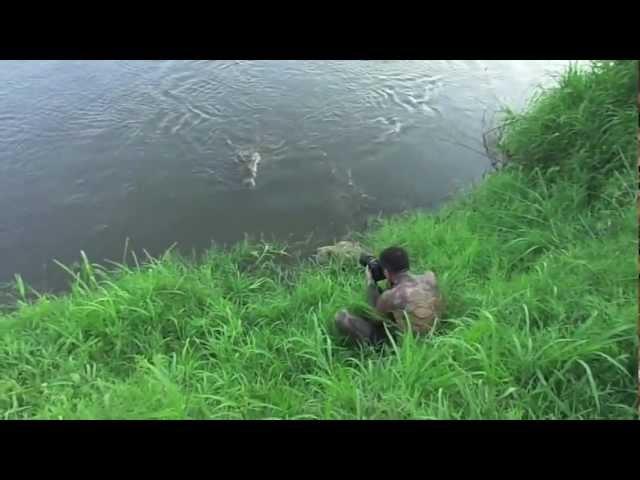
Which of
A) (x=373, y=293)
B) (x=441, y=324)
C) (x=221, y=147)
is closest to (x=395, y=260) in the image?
(x=373, y=293)

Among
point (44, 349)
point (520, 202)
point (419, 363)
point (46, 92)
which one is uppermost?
point (46, 92)

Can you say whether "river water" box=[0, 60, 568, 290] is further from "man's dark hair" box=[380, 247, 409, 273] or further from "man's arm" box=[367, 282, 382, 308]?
"man's dark hair" box=[380, 247, 409, 273]

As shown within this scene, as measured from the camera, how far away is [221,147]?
694 centimetres

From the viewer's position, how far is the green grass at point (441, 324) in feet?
8.31

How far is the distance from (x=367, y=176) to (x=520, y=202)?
217 centimetres

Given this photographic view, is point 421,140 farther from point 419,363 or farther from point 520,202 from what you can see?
point 419,363

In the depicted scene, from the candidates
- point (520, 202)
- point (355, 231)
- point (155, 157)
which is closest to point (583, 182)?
point (520, 202)

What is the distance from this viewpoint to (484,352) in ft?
8.79

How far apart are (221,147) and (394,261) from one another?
402 cm

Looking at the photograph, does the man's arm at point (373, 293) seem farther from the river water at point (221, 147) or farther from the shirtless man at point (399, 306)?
the river water at point (221, 147)

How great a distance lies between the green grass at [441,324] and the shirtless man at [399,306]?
0.13 meters

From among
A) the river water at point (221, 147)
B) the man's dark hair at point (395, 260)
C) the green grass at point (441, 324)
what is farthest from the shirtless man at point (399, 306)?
the river water at point (221, 147)

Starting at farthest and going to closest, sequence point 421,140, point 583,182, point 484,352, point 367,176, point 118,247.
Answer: point 421,140
point 367,176
point 118,247
point 583,182
point 484,352

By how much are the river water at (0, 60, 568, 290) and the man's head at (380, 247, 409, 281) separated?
6.99ft
